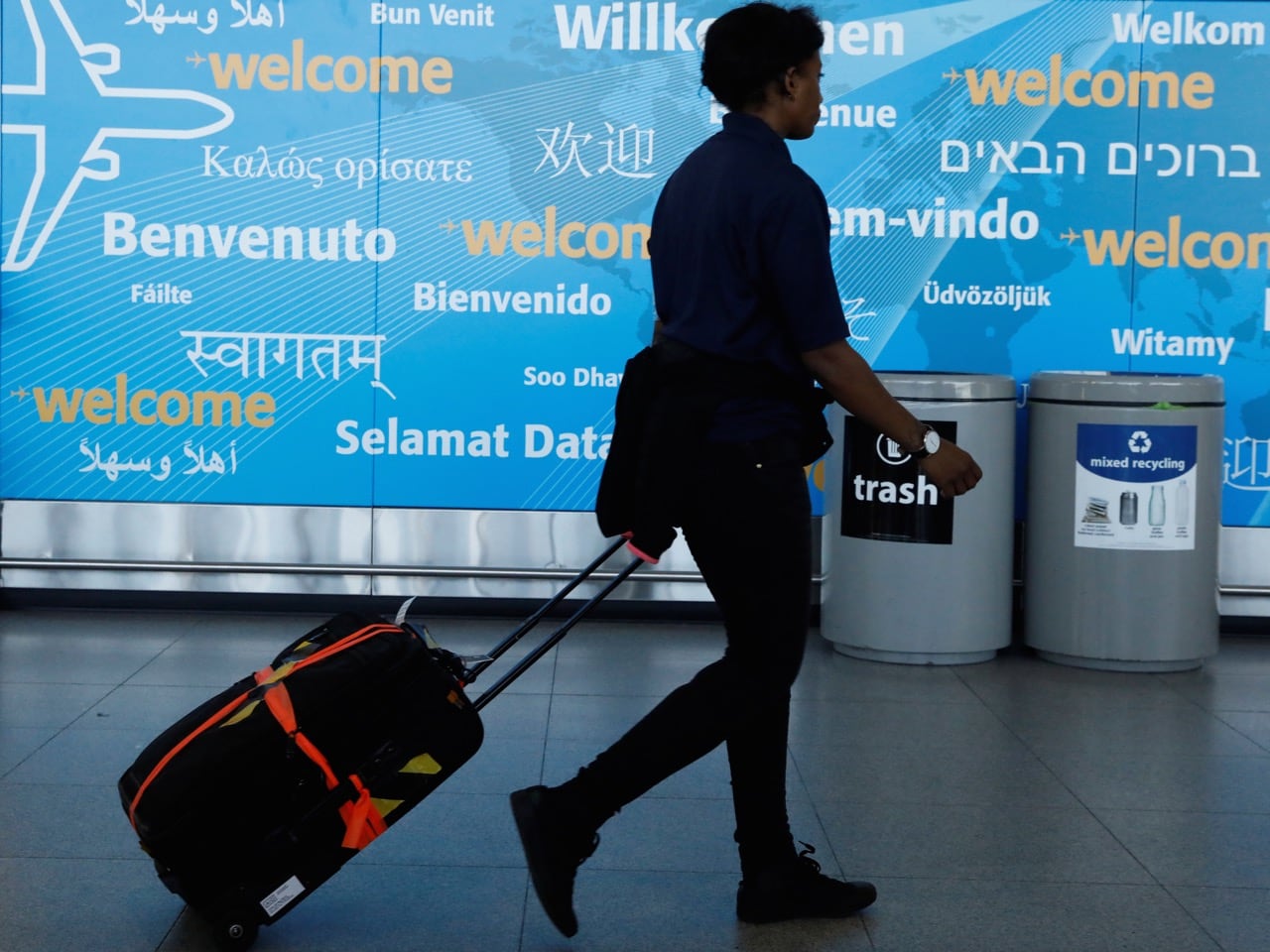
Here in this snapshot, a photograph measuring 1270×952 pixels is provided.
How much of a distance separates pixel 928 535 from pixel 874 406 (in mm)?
3022

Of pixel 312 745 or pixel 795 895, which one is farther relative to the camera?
pixel 795 895

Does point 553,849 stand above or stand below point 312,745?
below

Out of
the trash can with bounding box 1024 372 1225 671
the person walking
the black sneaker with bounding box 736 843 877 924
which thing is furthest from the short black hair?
the trash can with bounding box 1024 372 1225 671

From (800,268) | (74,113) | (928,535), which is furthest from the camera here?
(74,113)

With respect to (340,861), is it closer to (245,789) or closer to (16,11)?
(245,789)

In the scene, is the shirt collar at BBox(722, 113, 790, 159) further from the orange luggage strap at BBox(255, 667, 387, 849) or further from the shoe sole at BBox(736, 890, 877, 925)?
the shoe sole at BBox(736, 890, 877, 925)

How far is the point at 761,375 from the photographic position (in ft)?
10.0

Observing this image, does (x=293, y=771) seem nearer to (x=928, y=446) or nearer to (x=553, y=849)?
(x=553, y=849)

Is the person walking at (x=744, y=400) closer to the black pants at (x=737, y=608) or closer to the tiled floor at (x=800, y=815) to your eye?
the black pants at (x=737, y=608)

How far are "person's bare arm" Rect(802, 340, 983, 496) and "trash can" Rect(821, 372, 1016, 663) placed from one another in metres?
2.88

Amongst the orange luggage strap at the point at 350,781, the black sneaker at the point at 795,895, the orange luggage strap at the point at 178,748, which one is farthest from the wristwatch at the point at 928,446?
the orange luggage strap at the point at 178,748

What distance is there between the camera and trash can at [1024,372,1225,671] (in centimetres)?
596

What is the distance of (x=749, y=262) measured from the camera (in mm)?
2973

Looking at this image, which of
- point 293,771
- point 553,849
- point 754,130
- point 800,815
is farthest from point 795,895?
point 754,130
